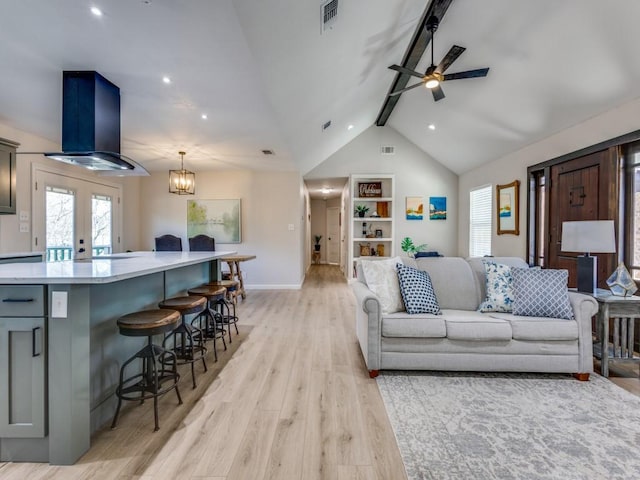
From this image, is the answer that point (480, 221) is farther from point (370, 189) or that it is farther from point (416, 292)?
point (416, 292)

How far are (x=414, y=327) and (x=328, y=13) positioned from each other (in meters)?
2.63

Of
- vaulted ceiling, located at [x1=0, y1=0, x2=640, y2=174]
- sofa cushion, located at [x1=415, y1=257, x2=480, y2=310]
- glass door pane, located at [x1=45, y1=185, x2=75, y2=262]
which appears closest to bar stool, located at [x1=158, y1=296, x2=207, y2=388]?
vaulted ceiling, located at [x1=0, y1=0, x2=640, y2=174]

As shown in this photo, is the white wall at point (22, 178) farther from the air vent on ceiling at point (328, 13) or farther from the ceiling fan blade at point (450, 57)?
the ceiling fan blade at point (450, 57)

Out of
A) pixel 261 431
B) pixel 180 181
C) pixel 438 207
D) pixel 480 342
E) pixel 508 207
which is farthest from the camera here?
pixel 438 207

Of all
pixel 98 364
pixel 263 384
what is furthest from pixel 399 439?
pixel 98 364

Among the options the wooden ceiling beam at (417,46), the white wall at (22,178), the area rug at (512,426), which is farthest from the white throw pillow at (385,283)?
the white wall at (22,178)

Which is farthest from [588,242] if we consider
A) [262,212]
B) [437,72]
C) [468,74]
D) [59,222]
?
[59,222]

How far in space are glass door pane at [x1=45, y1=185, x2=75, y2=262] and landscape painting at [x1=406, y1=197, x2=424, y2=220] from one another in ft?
21.3

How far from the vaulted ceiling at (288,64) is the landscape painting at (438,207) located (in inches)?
82.2

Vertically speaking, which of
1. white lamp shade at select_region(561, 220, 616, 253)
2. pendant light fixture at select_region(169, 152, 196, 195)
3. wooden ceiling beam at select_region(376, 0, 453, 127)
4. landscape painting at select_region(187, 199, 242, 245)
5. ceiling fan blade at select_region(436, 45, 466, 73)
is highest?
wooden ceiling beam at select_region(376, 0, 453, 127)

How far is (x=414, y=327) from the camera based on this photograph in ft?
8.38

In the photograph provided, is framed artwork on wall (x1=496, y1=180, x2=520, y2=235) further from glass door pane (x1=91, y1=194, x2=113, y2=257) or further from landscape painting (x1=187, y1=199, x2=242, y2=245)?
glass door pane (x1=91, y1=194, x2=113, y2=257)

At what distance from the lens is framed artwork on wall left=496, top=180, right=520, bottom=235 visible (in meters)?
5.21

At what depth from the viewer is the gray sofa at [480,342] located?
2.51m
